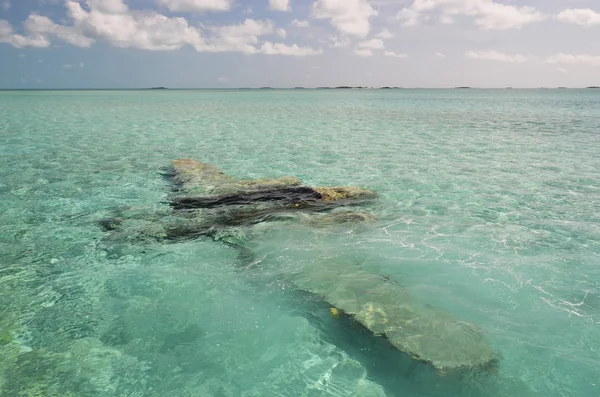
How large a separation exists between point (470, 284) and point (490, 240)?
2.47m

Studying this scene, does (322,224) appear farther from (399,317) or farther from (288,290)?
(399,317)

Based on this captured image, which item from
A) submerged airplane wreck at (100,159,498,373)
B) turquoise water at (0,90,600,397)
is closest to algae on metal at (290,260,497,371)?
submerged airplane wreck at (100,159,498,373)

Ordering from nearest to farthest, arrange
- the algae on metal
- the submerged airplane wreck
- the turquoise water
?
the turquoise water < the algae on metal < the submerged airplane wreck

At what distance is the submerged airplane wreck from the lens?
5.72 meters

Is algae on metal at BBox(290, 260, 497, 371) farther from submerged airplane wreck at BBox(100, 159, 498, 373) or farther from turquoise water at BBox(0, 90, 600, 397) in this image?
turquoise water at BBox(0, 90, 600, 397)

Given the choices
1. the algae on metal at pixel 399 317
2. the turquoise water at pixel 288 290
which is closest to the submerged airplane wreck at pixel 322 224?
the algae on metal at pixel 399 317

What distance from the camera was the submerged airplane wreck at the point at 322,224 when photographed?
18.8ft

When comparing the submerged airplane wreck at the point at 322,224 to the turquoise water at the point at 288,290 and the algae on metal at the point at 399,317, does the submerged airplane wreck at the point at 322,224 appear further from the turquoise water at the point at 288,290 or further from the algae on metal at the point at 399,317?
the turquoise water at the point at 288,290

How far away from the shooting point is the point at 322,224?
10.5 m

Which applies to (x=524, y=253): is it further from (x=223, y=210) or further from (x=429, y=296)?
(x=223, y=210)

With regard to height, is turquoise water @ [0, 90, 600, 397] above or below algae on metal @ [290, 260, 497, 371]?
below

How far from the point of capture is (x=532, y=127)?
3419cm

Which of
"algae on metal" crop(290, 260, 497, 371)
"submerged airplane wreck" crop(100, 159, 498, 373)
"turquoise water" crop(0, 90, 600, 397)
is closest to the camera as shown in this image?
"turquoise water" crop(0, 90, 600, 397)

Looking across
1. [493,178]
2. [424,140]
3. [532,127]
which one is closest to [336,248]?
[493,178]
